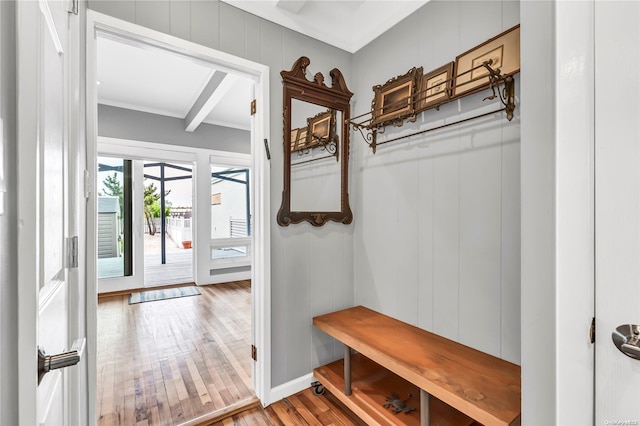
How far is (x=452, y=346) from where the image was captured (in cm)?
165

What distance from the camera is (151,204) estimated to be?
7078mm

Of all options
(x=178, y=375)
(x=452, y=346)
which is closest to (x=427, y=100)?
(x=452, y=346)

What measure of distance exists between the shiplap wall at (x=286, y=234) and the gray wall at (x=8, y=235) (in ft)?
4.32

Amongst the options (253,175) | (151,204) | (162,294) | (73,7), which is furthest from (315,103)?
(151,204)

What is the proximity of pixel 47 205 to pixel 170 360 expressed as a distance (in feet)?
7.64

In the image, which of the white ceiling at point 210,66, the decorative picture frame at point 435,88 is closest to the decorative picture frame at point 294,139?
the white ceiling at point 210,66

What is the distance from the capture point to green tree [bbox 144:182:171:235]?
22.7 ft

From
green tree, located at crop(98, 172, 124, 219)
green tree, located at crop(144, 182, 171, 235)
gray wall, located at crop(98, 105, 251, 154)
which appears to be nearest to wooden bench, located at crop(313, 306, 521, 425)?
gray wall, located at crop(98, 105, 251, 154)

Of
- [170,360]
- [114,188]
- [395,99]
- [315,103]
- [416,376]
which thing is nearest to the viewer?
[416,376]
